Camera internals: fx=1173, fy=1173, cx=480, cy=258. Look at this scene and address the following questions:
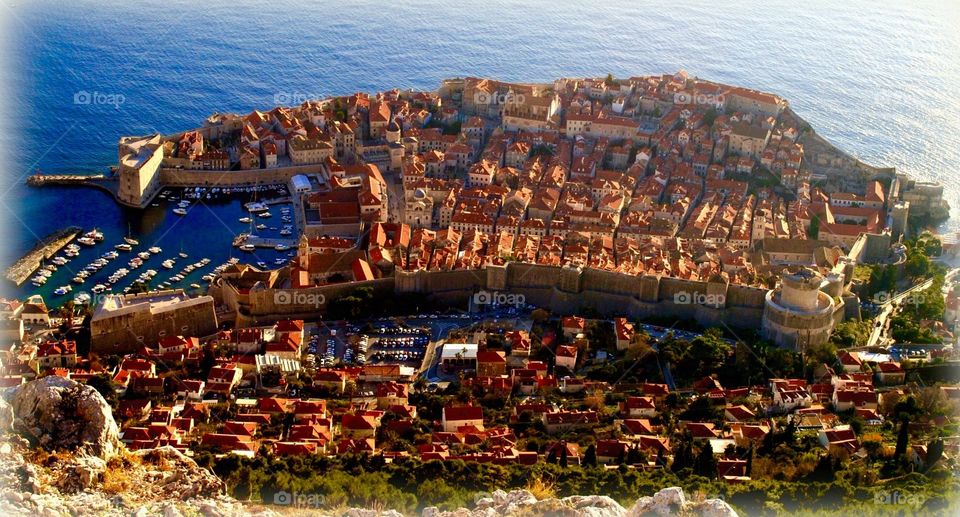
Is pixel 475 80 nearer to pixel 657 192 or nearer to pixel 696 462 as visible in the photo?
pixel 657 192

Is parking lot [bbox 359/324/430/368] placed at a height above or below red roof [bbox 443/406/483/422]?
below

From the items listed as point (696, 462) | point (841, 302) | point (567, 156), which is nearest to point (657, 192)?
point (567, 156)

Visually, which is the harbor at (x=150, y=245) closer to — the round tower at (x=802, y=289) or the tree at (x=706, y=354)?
the tree at (x=706, y=354)

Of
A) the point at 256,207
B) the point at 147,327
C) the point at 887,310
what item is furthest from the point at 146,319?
the point at 887,310

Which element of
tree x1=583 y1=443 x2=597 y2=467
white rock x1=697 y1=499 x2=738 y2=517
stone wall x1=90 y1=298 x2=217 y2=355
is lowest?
stone wall x1=90 y1=298 x2=217 y2=355

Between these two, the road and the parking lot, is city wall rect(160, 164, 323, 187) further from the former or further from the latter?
the road

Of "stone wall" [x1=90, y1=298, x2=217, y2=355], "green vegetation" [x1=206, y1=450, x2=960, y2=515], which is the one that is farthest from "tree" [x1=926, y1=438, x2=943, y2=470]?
"stone wall" [x1=90, y1=298, x2=217, y2=355]
